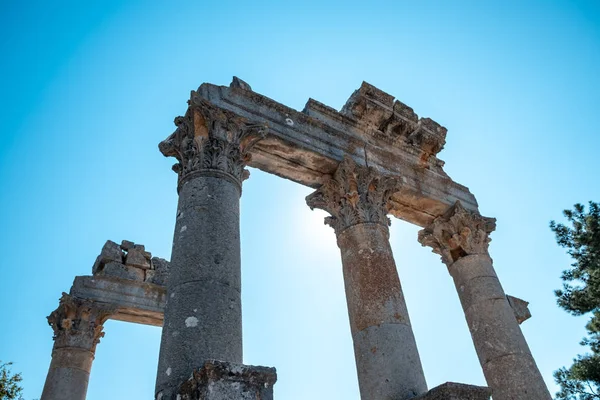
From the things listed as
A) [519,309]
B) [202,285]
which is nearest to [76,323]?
[202,285]

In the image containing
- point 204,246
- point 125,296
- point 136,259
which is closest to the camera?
point 204,246

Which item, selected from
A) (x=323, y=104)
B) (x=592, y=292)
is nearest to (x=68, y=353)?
(x=323, y=104)

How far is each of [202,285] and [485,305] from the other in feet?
23.1

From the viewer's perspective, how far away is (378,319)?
7730 millimetres

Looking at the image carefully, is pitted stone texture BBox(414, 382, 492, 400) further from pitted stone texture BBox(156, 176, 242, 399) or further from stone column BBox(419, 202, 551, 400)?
stone column BBox(419, 202, 551, 400)

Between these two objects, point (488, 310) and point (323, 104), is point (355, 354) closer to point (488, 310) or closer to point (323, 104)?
point (488, 310)

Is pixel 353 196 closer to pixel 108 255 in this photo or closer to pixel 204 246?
pixel 204 246

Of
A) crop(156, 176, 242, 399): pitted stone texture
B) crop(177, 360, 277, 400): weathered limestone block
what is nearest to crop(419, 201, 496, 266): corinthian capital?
crop(156, 176, 242, 399): pitted stone texture

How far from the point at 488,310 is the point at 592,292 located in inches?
419

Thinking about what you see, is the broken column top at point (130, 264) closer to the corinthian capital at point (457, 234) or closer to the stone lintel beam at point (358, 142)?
the stone lintel beam at point (358, 142)

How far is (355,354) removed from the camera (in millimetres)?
7812

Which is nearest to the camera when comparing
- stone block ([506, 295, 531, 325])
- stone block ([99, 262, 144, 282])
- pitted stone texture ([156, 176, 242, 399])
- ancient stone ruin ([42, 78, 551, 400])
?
pitted stone texture ([156, 176, 242, 399])

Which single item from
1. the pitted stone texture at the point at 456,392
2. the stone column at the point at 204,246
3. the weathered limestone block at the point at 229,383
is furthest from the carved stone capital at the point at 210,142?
the pitted stone texture at the point at 456,392

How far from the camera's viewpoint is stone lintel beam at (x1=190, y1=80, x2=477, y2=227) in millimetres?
9586
